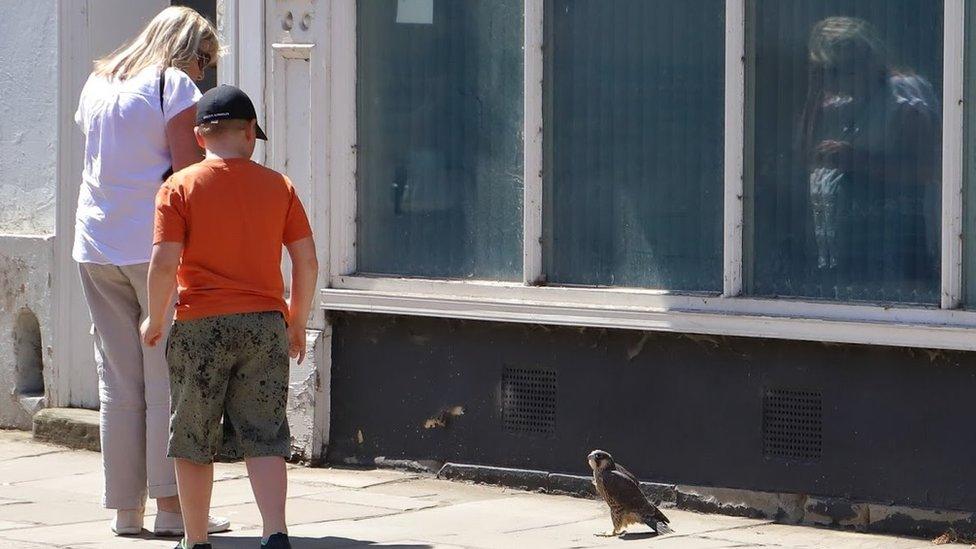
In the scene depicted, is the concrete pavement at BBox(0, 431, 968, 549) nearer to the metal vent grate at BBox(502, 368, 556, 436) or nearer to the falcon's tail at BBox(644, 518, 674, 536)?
the falcon's tail at BBox(644, 518, 674, 536)

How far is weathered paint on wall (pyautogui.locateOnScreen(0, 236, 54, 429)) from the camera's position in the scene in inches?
365

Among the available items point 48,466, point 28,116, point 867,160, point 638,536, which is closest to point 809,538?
point 638,536

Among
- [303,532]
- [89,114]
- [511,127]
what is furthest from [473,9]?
[303,532]

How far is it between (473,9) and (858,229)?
2.13 metres

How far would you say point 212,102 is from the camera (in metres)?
6.02

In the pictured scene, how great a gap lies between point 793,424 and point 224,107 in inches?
106

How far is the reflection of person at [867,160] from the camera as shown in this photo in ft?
22.6

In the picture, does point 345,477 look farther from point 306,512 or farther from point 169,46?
point 169,46

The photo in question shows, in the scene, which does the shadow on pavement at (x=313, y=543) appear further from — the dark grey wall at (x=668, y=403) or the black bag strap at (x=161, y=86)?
the black bag strap at (x=161, y=86)

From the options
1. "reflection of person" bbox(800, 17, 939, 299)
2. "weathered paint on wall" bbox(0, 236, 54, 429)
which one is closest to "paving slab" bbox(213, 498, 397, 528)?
"reflection of person" bbox(800, 17, 939, 299)

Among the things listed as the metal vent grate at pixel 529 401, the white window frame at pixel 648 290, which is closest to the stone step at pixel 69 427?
the white window frame at pixel 648 290

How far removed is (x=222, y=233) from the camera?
234 inches

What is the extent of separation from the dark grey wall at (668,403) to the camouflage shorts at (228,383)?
1.98 metres

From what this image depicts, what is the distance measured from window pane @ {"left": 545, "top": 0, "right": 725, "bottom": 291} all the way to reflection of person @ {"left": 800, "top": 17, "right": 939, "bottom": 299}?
1.44ft
